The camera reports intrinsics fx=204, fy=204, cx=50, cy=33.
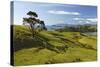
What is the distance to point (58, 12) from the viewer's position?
253cm

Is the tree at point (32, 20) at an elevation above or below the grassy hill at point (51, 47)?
above

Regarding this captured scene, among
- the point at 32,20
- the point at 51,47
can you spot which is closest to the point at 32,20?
the point at 32,20

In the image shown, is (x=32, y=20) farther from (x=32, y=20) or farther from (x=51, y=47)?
(x=51, y=47)

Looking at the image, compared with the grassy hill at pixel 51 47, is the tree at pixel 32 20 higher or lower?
higher

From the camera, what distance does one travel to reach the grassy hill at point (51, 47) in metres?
2.34

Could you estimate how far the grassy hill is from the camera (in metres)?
2.34

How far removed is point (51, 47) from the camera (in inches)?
98.0

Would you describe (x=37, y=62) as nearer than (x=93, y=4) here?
Yes

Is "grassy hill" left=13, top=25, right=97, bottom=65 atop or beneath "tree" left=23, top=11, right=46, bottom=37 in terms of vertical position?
beneath

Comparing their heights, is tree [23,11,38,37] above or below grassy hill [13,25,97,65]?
above

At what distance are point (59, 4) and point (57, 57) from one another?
66 centimetres
